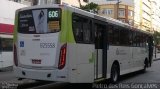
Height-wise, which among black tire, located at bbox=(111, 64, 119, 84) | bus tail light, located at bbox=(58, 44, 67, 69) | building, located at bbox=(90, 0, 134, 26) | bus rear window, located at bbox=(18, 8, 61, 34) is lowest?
black tire, located at bbox=(111, 64, 119, 84)

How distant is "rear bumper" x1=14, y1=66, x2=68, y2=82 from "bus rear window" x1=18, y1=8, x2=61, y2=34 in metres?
1.32

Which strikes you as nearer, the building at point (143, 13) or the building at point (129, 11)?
the building at point (129, 11)

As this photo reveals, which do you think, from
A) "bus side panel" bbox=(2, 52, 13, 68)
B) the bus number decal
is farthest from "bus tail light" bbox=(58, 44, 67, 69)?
"bus side panel" bbox=(2, 52, 13, 68)

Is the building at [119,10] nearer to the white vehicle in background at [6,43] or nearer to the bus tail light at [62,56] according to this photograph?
the white vehicle in background at [6,43]

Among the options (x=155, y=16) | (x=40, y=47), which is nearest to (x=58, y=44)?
(x=40, y=47)

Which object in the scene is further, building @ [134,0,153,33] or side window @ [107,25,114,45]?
building @ [134,0,153,33]

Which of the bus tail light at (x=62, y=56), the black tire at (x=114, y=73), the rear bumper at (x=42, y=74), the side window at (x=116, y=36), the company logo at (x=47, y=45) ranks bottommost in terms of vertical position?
the black tire at (x=114, y=73)

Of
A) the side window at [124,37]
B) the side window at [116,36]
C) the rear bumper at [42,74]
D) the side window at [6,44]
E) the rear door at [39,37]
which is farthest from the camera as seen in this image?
the side window at [6,44]

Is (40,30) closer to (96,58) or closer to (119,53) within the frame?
(96,58)

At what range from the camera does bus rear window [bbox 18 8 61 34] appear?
40.7ft

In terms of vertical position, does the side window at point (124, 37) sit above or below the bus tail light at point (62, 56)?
above

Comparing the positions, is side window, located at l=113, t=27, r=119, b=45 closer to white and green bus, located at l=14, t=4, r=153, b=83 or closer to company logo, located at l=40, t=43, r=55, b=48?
white and green bus, located at l=14, t=4, r=153, b=83

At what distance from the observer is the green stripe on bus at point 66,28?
12156mm

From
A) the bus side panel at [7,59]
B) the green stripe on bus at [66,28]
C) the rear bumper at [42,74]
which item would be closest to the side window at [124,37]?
the green stripe on bus at [66,28]
